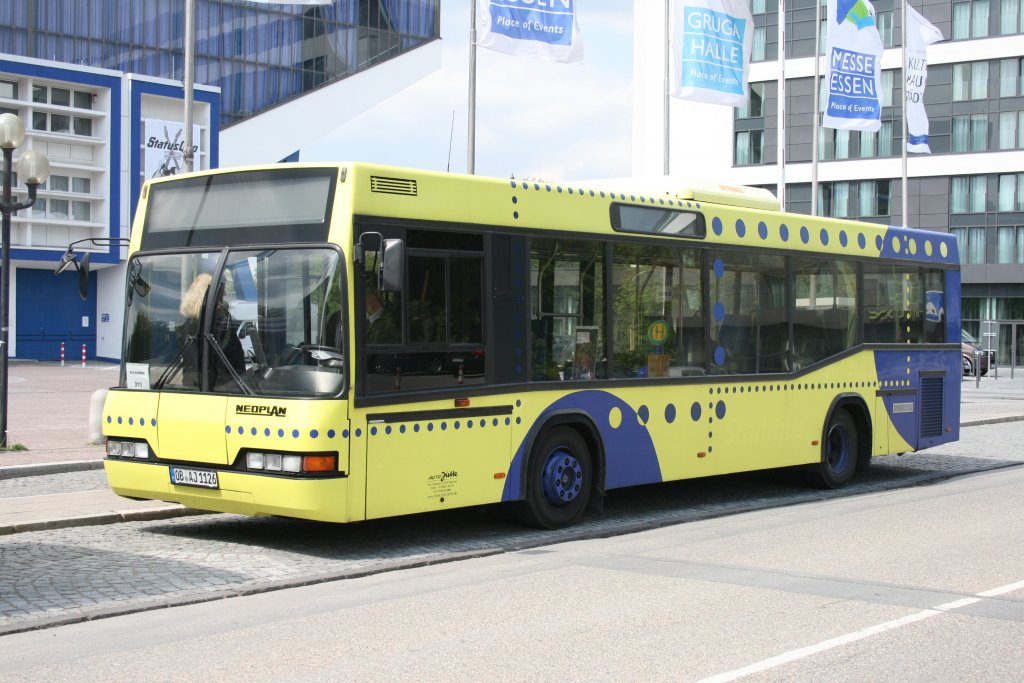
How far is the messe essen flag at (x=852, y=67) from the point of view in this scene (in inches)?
1032

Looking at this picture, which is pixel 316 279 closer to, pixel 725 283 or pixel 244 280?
pixel 244 280

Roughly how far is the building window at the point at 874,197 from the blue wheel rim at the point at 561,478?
181 ft

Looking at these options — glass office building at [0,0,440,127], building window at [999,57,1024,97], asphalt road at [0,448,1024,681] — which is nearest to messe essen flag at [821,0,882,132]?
asphalt road at [0,448,1024,681]

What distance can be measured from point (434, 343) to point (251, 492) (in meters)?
1.78

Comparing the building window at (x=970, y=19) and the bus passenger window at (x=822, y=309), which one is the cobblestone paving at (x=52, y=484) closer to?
the bus passenger window at (x=822, y=309)

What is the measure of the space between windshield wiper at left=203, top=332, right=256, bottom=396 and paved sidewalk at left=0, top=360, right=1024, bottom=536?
98.2 inches

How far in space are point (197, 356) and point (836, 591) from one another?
4996 millimetres

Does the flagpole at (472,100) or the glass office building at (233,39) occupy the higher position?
the glass office building at (233,39)

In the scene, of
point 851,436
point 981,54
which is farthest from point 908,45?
point 981,54

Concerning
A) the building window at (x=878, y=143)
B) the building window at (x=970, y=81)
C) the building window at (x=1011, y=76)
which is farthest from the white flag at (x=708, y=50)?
the building window at (x=970, y=81)

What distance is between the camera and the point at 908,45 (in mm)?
31562

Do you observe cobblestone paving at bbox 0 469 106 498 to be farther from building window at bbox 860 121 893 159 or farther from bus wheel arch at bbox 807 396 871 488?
building window at bbox 860 121 893 159

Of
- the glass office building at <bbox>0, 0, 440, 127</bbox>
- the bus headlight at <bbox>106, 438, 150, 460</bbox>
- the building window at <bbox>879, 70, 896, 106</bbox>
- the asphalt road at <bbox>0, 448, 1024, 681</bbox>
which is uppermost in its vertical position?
the glass office building at <bbox>0, 0, 440, 127</bbox>

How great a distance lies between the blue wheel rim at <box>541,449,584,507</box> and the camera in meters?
10.7
